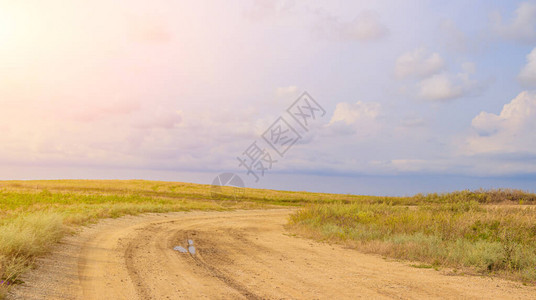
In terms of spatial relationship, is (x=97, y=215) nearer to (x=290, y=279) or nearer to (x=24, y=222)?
(x=24, y=222)

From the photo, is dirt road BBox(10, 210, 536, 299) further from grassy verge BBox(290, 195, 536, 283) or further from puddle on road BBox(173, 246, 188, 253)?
grassy verge BBox(290, 195, 536, 283)

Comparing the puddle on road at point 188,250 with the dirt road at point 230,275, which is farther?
the puddle on road at point 188,250

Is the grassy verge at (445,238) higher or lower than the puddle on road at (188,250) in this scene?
higher

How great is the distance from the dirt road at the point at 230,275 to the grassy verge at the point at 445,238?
0.96 metres

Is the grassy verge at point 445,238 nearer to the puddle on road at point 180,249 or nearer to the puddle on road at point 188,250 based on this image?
the puddle on road at point 188,250

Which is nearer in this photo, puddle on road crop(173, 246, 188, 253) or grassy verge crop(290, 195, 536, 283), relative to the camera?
grassy verge crop(290, 195, 536, 283)

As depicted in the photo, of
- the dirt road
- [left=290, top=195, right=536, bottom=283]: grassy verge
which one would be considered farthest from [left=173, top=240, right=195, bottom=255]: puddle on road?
[left=290, top=195, right=536, bottom=283]: grassy verge

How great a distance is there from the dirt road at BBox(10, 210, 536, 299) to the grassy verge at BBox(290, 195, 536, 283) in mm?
961

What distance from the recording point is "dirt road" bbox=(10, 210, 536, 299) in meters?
7.62

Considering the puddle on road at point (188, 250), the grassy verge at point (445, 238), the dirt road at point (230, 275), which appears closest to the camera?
the dirt road at point (230, 275)

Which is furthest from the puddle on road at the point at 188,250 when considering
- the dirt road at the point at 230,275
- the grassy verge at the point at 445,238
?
the grassy verge at the point at 445,238

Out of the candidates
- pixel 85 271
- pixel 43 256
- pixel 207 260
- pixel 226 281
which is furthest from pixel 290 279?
pixel 43 256

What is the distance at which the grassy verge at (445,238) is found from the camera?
10.2 meters

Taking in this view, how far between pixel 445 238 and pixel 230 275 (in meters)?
8.89
